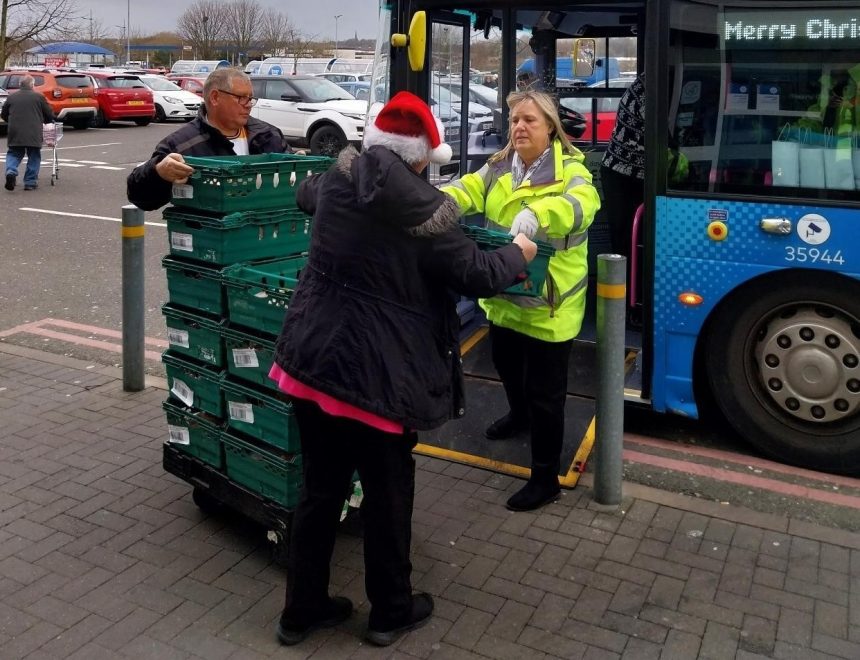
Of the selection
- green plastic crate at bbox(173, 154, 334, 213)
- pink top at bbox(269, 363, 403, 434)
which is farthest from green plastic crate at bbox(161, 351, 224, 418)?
pink top at bbox(269, 363, 403, 434)

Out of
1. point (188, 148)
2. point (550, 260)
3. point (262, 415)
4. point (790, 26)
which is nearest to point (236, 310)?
point (262, 415)

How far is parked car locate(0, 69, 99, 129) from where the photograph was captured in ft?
85.8

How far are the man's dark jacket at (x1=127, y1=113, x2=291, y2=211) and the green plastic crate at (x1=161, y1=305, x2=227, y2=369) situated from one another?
19.8 inches

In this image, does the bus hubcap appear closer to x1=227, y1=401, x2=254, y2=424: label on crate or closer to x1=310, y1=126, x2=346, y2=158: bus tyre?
x1=227, y1=401, x2=254, y2=424: label on crate

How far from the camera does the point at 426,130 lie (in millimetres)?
3201

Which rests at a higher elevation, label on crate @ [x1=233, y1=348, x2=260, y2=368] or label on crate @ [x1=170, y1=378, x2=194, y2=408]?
label on crate @ [x1=233, y1=348, x2=260, y2=368]

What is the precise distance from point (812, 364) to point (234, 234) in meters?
2.88

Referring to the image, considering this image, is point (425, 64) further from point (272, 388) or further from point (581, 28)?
point (272, 388)

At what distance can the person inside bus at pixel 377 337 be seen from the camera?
3.15m

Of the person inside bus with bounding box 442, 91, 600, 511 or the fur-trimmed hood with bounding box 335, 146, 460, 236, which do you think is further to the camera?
the person inside bus with bounding box 442, 91, 600, 511

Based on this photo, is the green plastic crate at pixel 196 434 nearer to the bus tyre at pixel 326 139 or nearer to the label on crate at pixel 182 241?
the label on crate at pixel 182 241

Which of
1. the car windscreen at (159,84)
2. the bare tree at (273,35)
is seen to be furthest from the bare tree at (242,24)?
the car windscreen at (159,84)

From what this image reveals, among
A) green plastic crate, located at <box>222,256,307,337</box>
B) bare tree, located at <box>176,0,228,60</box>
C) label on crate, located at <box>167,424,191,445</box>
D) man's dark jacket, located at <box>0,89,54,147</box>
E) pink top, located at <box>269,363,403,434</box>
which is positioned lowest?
label on crate, located at <box>167,424,191,445</box>

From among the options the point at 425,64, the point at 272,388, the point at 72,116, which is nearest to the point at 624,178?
the point at 425,64
